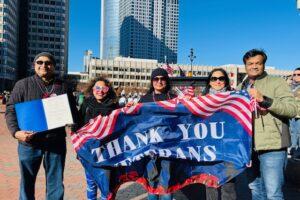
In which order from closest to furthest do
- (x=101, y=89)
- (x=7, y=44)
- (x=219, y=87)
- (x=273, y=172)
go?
(x=273, y=172)
(x=219, y=87)
(x=101, y=89)
(x=7, y=44)

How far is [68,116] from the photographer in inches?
194

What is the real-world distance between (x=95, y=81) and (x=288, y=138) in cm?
274

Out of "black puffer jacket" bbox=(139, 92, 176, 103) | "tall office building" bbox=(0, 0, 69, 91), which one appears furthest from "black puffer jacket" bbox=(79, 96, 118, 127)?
"tall office building" bbox=(0, 0, 69, 91)

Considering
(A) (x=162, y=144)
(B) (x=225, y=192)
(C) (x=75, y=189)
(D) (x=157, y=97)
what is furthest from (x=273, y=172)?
(C) (x=75, y=189)

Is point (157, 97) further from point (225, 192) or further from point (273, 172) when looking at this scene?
point (273, 172)

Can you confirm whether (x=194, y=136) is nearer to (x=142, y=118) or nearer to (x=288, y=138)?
(x=142, y=118)

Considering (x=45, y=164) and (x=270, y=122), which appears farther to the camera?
(x=45, y=164)

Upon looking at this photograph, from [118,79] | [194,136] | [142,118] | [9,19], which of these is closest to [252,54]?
[194,136]

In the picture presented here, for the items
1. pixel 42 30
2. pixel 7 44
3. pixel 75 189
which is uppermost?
pixel 42 30

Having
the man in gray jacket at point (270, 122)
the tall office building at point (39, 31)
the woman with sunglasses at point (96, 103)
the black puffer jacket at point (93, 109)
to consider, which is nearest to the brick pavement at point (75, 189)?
the woman with sunglasses at point (96, 103)

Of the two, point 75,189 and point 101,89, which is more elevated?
point 101,89

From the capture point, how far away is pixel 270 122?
4500mm

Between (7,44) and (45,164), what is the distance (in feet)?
407

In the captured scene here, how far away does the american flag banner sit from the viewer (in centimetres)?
495
